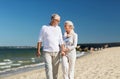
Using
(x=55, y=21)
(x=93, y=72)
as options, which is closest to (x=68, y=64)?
(x=55, y=21)

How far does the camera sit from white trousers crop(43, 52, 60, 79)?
25.8ft

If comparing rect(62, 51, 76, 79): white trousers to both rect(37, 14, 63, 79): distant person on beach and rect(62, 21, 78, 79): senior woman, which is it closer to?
rect(62, 21, 78, 79): senior woman

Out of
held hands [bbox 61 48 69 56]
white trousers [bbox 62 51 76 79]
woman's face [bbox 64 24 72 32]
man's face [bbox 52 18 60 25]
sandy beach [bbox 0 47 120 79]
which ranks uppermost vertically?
man's face [bbox 52 18 60 25]

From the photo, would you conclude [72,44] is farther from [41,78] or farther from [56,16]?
[41,78]

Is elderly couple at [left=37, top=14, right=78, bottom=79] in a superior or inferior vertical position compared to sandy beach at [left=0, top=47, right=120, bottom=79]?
superior

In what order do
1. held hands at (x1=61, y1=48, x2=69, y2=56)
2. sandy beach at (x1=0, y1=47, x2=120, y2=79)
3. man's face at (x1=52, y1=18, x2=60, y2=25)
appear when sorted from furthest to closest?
sandy beach at (x1=0, y1=47, x2=120, y2=79) → held hands at (x1=61, y1=48, x2=69, y2=56) → man's face at (x1=52, y1=18, x2=60, y2=25)

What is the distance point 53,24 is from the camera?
7.94 meters

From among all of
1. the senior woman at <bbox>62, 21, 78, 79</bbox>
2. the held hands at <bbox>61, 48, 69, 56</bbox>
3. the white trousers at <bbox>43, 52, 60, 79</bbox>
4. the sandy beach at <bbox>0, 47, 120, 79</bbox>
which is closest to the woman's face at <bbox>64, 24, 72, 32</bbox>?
the senior woman at <bbox>62, 21, 78, 79</bbox>

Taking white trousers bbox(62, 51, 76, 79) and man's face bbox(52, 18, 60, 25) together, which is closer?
man's face bbox(52, 18, 60, 25)

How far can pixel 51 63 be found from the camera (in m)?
7.95

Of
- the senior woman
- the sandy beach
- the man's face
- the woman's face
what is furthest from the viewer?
the sandy beach

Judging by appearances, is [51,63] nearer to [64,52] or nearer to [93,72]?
[64,52]

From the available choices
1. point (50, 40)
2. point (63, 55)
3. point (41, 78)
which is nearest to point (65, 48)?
point (63, 55)

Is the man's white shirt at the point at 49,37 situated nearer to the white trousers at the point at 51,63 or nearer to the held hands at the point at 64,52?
the white trousers at the point at 51,63
